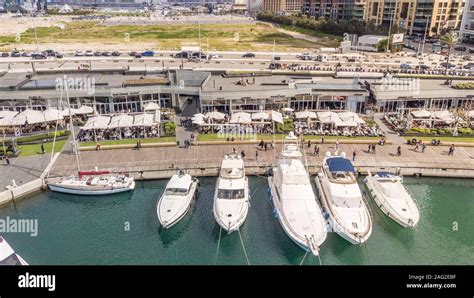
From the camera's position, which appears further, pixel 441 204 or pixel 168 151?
pixel 168 151

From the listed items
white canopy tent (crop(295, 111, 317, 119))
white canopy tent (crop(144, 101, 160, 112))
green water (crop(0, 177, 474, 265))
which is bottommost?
green water (crop(0, 177, 474, 265))

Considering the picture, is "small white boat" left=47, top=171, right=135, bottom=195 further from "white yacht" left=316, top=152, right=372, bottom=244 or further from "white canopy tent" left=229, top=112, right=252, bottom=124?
"white yacht" left=316, top=152, right=372, bottom=244

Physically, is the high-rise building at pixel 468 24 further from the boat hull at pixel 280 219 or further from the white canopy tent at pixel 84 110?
the white canopy tent at pixel 84 110

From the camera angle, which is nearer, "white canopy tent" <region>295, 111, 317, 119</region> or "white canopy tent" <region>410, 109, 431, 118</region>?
"white canopy tent" <region>295, 111, 317, 119</region>

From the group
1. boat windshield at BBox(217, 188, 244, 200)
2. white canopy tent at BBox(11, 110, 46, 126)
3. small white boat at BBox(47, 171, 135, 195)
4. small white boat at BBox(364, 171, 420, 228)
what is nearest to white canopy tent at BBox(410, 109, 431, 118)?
small white boat at BBox(364, 171, 420, 228)
